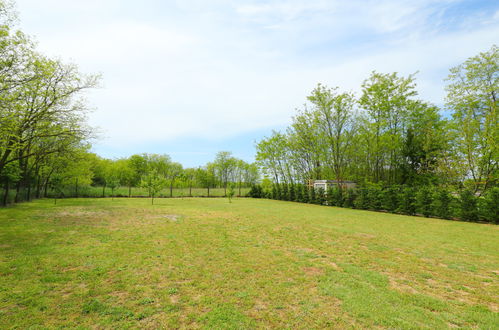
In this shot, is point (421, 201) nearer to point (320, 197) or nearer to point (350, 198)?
point (350, 198)

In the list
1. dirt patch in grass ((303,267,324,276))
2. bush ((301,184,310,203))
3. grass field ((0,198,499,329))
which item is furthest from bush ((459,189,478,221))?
bush ((301,184,310,203))

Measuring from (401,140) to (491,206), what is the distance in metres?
11.7

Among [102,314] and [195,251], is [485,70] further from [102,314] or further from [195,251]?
[102,314]

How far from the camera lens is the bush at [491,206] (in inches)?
483

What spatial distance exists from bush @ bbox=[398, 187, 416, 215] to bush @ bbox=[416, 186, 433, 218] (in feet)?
1.70

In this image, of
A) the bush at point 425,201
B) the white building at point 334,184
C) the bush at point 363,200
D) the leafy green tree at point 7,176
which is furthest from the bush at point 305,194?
the leafy green tree at point 7,176

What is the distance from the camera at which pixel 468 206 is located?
13445 millimetres

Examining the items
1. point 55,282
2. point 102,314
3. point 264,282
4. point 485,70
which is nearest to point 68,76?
point 55,282

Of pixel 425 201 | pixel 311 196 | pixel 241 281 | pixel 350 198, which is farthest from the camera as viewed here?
pixel 311 196

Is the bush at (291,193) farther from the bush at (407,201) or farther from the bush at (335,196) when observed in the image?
the bush at (407,201)

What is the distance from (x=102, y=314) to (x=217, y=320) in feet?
5.75

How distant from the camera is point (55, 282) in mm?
4238

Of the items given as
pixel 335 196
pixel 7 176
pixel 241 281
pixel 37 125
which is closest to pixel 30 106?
pixel 37 125

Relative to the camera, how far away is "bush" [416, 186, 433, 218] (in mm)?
15125
